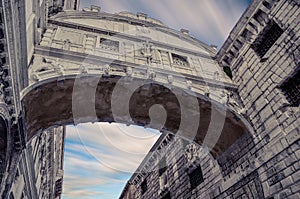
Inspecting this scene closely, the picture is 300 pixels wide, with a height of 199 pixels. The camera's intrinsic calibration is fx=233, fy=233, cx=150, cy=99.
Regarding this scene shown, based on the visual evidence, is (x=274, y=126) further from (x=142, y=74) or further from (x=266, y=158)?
(x=142, y=74)

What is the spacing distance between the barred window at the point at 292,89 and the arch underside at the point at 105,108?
64.1 inches

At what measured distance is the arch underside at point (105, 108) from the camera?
673cm

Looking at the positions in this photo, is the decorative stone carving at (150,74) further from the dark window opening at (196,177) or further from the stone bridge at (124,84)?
the dark window opening at (196,177)

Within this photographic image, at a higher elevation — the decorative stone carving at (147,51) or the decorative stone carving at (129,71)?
the decorative stone carving at (147,51)

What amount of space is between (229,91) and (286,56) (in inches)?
89.1

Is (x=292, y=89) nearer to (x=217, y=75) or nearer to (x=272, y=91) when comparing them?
(x=272, y=91)

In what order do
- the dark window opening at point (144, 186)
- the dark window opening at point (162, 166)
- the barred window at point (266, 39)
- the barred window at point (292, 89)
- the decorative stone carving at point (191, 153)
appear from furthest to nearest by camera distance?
the dark window opening at point (144, 186)
the dark window opening at point (162, 166)
the decorative stone carving at point (191, 153)
the barred window at point (266, 39)
the barred window at point (292, 89)

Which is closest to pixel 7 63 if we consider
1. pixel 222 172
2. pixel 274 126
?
pixel 274 126

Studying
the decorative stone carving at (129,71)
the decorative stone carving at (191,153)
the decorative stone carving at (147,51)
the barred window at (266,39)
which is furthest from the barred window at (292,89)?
the decorative stone carving at (191,153)

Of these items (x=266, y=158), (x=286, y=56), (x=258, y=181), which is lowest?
(x=258, y=181)

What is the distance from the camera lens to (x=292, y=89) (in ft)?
21.8

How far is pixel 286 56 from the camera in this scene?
677 centimetres

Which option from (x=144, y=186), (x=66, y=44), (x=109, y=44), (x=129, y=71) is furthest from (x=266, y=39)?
(x=144, y=186)

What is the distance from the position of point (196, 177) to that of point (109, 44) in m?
6.65
